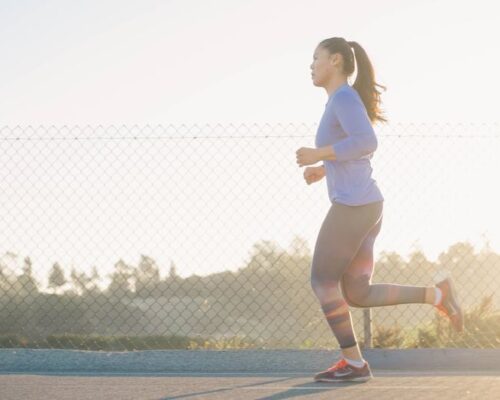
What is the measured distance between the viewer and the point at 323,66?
15.9 feet

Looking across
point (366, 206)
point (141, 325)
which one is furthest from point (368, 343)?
point (366, 206)

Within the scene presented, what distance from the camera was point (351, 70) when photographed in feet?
16.0

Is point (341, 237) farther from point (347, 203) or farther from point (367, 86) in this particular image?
point (367, 86)

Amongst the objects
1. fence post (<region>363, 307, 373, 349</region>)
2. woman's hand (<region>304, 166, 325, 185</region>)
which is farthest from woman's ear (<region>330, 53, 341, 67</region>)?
fence post (<region>363, 307, 373, 349</region>)

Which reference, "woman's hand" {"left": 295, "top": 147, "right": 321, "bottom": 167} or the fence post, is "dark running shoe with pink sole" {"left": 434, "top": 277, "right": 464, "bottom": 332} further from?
the fence post

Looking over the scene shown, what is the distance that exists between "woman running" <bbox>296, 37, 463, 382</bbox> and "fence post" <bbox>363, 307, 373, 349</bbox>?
1.69m

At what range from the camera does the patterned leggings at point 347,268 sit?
4.64 meters

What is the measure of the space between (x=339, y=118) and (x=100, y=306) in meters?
3.23

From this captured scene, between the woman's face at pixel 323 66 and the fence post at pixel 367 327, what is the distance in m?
2.34

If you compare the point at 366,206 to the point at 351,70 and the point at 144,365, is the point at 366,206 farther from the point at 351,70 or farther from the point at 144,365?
the point at 144,365

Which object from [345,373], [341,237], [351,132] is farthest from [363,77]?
[345,373]

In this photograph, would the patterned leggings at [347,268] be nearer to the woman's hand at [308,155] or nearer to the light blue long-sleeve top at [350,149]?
the light blue long-sleeve top at [350,149]

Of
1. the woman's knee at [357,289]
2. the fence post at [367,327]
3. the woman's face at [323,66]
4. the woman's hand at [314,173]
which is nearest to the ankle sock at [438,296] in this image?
the woman's knee at [357,289]

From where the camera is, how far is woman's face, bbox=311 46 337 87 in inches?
190
